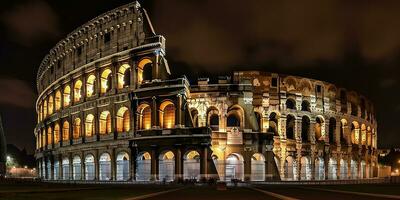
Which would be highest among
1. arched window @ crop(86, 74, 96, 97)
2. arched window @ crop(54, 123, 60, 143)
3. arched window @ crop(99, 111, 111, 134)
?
arched window @ crop(86, 74, 96, 97)

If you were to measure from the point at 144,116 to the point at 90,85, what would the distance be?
9583 millimetres

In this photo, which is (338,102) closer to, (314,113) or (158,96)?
(314,113)

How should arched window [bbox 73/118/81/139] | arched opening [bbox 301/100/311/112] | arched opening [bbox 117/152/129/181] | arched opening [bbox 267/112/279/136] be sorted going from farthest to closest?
1. arched opening [bbox 301/100/311/112]
2. arched opening [bbox 267/112/279/136]
3. arched window [bbox 73/118/81/139]
4. arched opening [bbox 117/152/129/181]

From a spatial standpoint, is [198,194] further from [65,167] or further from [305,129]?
[305,129]

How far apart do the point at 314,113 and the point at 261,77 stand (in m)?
8.29

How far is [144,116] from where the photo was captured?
47.7 metres

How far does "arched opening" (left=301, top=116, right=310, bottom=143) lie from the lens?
5624 cm

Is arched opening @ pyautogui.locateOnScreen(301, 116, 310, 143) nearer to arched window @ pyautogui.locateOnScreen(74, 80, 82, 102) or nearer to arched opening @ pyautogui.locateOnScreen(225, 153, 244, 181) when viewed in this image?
arched opening @ pyautogui.locateOnScreen(225, 153, 244, 181)

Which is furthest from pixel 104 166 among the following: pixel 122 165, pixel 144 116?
pixel 144 116

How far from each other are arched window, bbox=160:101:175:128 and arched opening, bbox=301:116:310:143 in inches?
699

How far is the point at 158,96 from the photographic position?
45.6 meters

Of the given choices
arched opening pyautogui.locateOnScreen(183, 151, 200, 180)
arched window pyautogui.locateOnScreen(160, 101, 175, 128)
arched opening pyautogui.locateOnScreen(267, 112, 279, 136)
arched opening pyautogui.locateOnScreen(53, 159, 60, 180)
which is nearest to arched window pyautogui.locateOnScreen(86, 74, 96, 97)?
arched window pyautogui.locateOnScreen(160, 101, 175, 128)

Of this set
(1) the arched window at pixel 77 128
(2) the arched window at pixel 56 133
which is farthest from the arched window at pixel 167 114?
(2) the arched window at pixel 56 133

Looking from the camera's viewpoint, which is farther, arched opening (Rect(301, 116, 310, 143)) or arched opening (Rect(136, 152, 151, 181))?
arched opening (Rect(301, 116, 310, 143))
